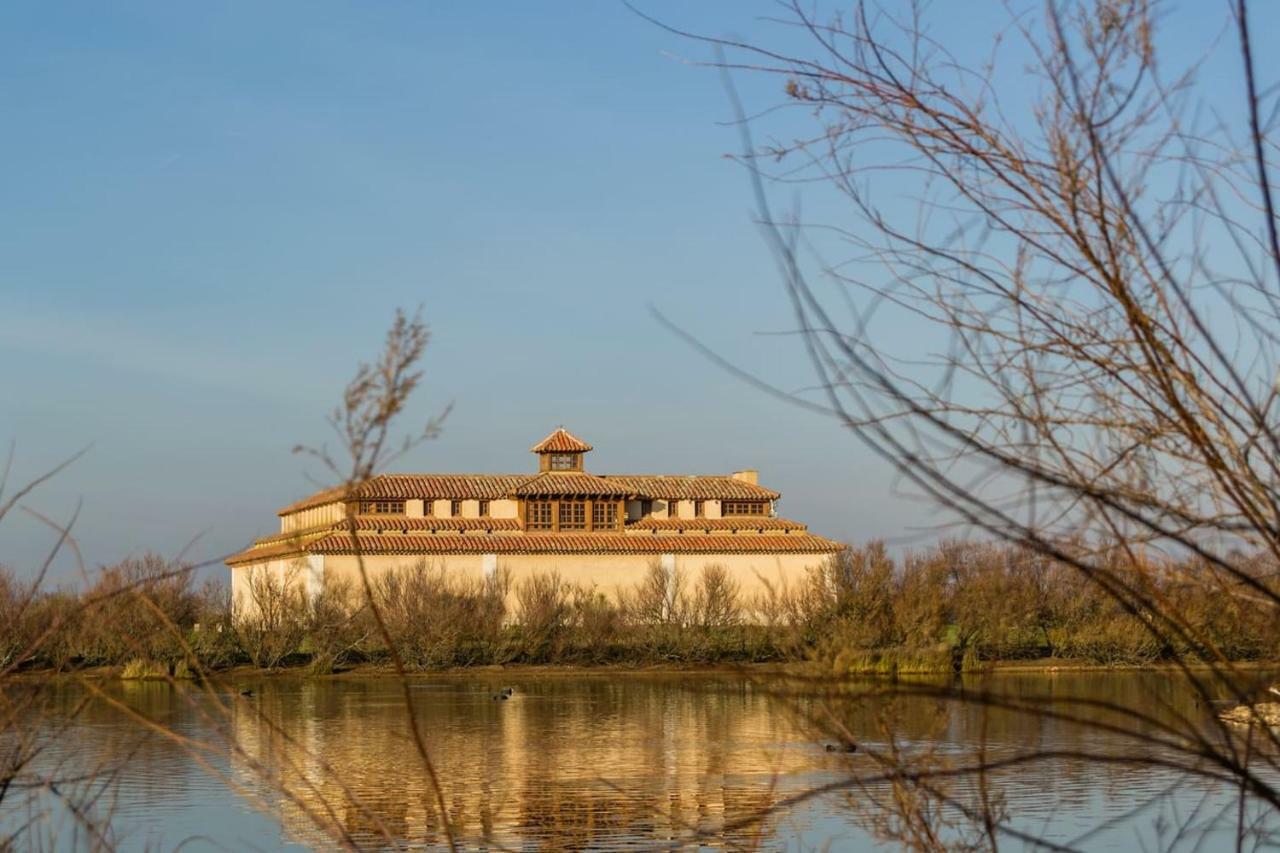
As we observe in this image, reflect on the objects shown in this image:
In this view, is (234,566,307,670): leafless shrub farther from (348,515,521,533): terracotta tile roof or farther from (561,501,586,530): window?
(561,501,586,530): window

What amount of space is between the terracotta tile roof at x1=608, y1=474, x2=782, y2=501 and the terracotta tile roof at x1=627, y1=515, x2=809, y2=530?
0.73 metres

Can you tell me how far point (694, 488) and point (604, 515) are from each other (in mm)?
2978

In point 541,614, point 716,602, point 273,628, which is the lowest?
point 273,628

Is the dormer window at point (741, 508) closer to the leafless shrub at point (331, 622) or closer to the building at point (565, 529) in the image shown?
the building at point (565, 529)

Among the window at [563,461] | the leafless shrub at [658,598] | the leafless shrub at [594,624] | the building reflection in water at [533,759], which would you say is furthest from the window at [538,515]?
the building reflection in water at [533,759]

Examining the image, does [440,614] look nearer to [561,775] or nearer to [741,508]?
[741,508]

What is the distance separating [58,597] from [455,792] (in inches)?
548

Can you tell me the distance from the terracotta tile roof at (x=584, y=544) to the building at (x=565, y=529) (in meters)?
0.03

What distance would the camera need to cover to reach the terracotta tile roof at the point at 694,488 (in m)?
43.5

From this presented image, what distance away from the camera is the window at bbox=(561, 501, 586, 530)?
138ft

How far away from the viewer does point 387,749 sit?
21.6 meters

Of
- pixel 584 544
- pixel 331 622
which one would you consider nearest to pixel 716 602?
pixel 584 544

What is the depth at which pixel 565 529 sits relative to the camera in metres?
41.8

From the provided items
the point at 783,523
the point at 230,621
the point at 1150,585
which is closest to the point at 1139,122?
the point at 1150,585
